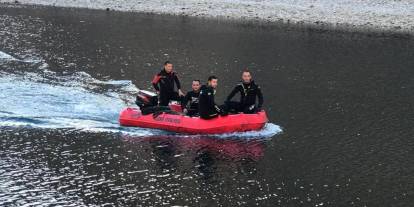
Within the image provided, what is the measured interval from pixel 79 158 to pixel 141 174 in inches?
95.4

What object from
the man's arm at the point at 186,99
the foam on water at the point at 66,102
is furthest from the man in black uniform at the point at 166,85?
A: the foam on water at the point at 66,102

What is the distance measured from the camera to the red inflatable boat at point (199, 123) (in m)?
22.8

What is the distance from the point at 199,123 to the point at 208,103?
2.72 ft

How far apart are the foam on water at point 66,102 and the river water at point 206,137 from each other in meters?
0.07

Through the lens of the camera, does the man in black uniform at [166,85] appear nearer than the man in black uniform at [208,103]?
No

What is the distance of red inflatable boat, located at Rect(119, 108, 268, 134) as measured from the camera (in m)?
22.8

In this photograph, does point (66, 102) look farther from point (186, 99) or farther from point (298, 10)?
point (298, 10)

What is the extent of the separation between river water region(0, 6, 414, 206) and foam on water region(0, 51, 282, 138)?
0.25ft

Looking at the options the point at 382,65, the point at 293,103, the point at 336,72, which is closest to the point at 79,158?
the point at 293,103

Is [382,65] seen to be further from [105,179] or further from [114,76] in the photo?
[105,179]

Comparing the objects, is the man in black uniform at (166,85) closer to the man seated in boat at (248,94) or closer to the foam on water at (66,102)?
the foam on water at (66,102)

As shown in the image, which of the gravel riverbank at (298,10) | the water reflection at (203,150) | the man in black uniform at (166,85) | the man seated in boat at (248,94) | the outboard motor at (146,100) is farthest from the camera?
the gravel riverbank at (298,10)

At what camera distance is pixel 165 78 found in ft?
80.9

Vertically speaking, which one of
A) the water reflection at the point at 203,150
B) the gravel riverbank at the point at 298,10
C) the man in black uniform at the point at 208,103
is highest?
the gravel riverbank at the point at 298,10
